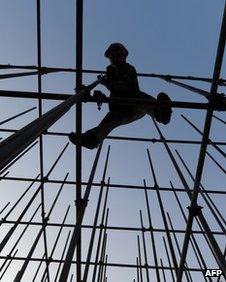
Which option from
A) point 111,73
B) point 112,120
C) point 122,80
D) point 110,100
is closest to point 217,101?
point 110,100

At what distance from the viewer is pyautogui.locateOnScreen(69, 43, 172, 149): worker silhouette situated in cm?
418

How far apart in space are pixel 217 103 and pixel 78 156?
1.62m

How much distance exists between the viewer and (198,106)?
3754 mm

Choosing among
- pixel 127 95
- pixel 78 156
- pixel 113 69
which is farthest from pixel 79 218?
pixel 113 69

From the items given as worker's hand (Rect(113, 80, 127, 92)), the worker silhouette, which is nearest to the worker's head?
the worker silhouette

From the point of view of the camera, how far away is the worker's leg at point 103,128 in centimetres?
410

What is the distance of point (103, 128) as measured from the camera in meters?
4.56

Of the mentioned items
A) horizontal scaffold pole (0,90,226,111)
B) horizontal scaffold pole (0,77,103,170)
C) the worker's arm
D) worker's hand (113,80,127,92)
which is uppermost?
the worker's arm

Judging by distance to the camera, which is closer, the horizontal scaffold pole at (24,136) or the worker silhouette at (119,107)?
the horizontal scaffold pole at (24,136)

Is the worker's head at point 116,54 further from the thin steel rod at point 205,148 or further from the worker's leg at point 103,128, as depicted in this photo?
the thin steel rod at point 205,148

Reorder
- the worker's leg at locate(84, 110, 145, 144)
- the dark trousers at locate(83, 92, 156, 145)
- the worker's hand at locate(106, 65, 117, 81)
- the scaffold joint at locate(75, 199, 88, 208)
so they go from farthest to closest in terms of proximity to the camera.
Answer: the worker's hand at locate(106, 65, 117, 81) → the dark trousers at locate(83, 92, 156, 145) → the scaffold joint at locate(75, 199, 88, 208) → the worker's leg at locate(84, 110, 145, 144)

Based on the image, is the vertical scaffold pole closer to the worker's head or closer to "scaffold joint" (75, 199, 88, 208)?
"scaffold joint" (75, 199, 88, 208)

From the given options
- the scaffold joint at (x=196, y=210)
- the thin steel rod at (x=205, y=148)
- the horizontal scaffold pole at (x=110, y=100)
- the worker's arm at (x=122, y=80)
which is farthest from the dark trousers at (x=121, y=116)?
the scaffold joint at (x=196, y=210)

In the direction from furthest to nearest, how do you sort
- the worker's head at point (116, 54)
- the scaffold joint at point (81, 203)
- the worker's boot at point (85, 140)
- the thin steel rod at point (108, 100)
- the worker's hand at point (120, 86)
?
1. the worker's head at point (116, 54)
2. the worker's hand at point (120, 86)
3. the scaffold joint at point (81, 203)
4. the worker's boot at point (85, 140)
5. the thin steel rod at point (108, 100)
